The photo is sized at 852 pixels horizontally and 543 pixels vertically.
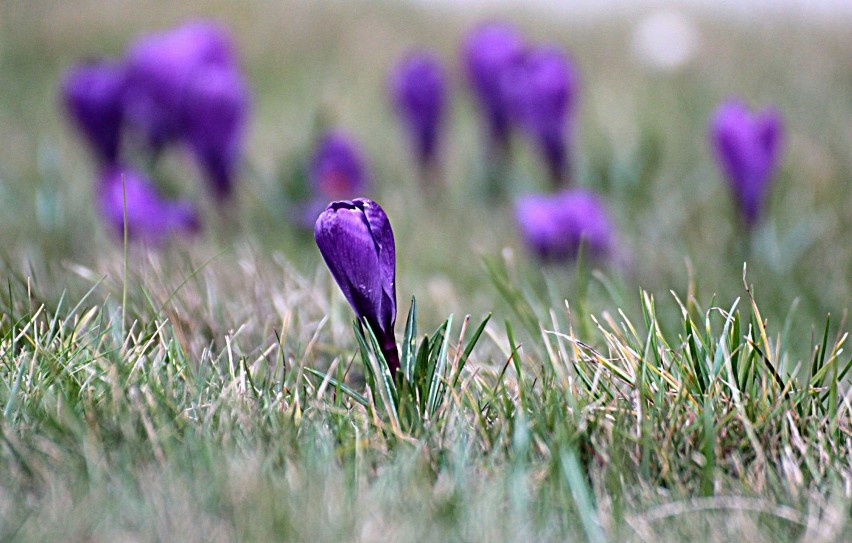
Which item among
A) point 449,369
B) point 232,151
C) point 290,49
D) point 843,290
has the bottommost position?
point 843,290

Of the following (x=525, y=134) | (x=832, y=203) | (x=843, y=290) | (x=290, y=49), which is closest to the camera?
(x=843, y=290)

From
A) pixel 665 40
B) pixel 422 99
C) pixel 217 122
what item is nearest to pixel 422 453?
pixel 217 122

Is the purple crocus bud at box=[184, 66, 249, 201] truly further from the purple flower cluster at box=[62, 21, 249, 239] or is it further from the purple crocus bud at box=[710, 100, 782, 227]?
the purple crocus bud at box=[710, 100, 782, 227]

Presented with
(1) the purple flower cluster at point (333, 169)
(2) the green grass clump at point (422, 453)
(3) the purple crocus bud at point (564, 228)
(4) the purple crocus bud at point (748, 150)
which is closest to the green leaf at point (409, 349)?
(2) the green grass clump at point (422, 453)

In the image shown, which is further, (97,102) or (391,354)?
(97,102)

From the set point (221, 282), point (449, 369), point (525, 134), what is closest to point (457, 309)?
point (221, 282)

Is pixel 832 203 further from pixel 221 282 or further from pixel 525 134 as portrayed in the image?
pixel 221 282

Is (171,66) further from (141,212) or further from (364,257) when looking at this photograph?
(364,257)
